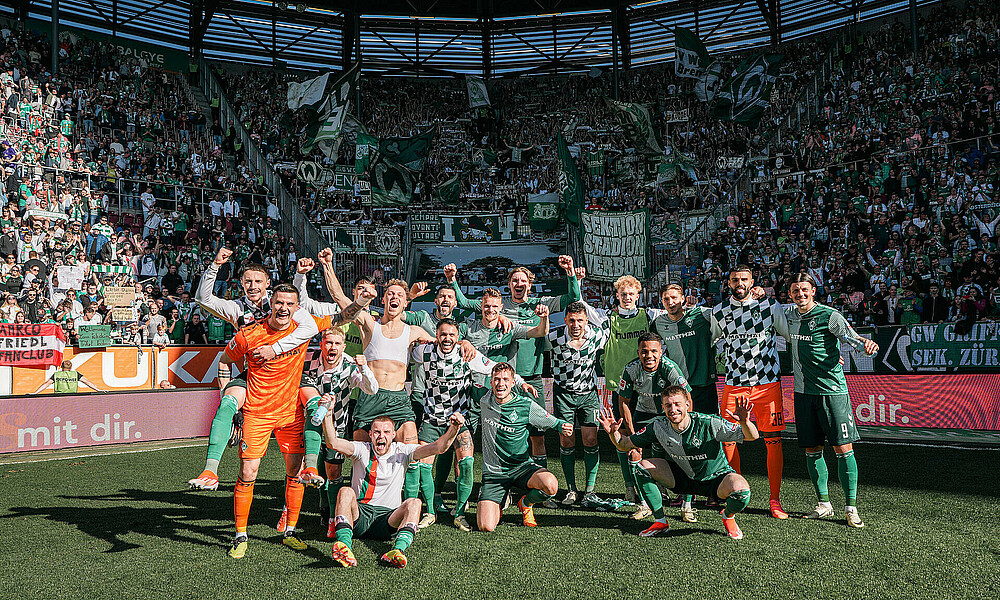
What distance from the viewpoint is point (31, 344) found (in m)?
16.5

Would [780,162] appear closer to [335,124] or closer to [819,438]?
[335,124]

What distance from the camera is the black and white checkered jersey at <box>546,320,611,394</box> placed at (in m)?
8.55

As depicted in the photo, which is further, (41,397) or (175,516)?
(41,397)

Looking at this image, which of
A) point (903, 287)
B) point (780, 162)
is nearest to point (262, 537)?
point (903, 287)

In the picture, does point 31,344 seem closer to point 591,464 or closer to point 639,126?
point 591,464

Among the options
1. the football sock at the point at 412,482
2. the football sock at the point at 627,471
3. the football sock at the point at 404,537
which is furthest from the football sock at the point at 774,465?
the football sock at the point at 404,537

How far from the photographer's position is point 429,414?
7816 mm

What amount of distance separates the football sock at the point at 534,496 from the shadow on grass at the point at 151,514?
229cm

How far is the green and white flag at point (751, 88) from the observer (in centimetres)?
2595

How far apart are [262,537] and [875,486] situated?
673 cm

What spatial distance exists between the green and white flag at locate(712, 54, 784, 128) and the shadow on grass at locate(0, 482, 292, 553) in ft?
71.9

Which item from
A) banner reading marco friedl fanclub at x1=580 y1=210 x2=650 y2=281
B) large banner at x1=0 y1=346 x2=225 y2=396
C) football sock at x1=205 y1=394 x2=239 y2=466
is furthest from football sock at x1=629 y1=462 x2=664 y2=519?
banner reading marco friedl fanclub at x1=580 y1=210 x2=650 y2=281

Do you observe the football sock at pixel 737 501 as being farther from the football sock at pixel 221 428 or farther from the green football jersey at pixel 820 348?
the football sock at pixel 221 428

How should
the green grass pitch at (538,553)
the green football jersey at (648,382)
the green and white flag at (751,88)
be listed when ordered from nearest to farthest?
the green grass pitch at (538,553)
the green football jersey at (648,382)
the green and white flag at (751,88)
